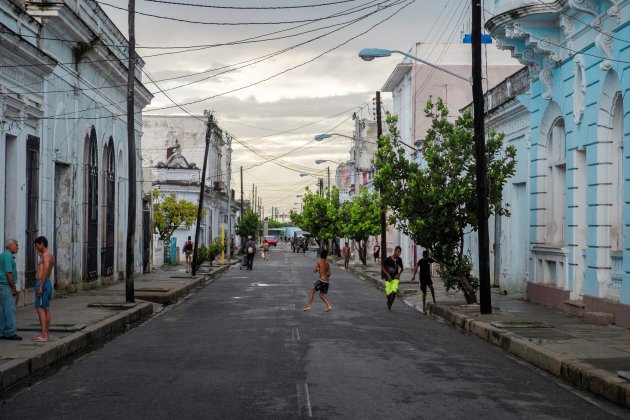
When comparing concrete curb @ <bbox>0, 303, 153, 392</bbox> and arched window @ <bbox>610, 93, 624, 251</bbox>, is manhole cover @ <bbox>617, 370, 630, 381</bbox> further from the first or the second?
arched window @ <bbox>610, 93, 624, 251</bbox>

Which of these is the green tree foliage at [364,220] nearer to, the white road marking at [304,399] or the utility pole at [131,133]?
the utility pole at [131,133]

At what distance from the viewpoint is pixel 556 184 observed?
75.5 ft

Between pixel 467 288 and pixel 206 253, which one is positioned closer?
pixel 467 288

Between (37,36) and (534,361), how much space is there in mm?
16261

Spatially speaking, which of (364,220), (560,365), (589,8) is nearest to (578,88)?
(589,8)

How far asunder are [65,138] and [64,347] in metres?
13.8

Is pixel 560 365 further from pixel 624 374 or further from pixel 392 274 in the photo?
pixel 392 274

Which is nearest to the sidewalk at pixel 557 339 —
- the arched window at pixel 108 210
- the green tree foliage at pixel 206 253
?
the arched window at pixel 108 210

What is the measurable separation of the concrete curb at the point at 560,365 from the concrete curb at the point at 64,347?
23.6ft

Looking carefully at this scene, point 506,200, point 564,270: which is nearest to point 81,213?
point 506,200

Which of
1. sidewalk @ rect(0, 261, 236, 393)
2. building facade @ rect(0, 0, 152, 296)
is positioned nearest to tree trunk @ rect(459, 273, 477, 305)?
sidewalk @ rect(0, 261, 236, 393)

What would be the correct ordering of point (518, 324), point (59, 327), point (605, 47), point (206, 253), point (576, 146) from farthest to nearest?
point (206, 253) < point (576, 146) < point (605, 47) < point (518, 324) < point (59, 327)

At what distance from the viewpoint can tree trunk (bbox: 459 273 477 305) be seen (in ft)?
74.0

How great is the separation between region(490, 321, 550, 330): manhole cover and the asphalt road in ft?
2.06
